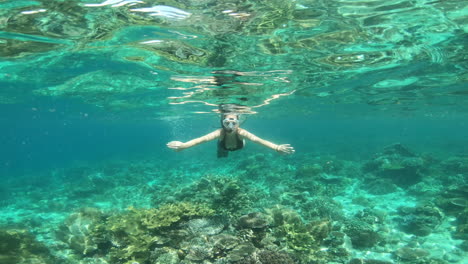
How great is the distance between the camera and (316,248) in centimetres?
789

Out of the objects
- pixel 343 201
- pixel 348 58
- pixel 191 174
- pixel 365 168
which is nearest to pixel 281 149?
pixel 348 58

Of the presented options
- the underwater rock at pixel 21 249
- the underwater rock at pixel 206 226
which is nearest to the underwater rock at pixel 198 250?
the underwater rock at pixel 206 226

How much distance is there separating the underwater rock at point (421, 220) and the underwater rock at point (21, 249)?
45.5 feet

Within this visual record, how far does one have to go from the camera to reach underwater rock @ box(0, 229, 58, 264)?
25.5 ft

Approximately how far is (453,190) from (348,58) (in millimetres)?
9630

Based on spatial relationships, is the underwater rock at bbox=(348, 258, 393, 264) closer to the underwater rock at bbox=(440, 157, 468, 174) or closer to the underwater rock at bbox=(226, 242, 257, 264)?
the underwater rock at bbox=(226, 242, 257, 264)

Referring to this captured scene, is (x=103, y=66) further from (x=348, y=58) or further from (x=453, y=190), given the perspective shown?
(x=453, y=190)

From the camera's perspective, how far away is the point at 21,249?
327 inches

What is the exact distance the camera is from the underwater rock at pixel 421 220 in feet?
37.6

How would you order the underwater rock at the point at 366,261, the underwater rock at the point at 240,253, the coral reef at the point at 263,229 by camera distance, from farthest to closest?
the underwater rock at the point at 366,261
the coral reef at the point at 263,229
the underwater rock at the point at 240,253

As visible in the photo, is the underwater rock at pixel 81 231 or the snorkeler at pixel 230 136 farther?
the underwater rock at pixel 81 231

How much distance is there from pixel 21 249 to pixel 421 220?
15.3 metres

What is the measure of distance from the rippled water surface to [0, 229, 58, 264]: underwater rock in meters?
7.29

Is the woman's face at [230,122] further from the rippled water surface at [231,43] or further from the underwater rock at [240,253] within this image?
the underwater rock at [240,253]
